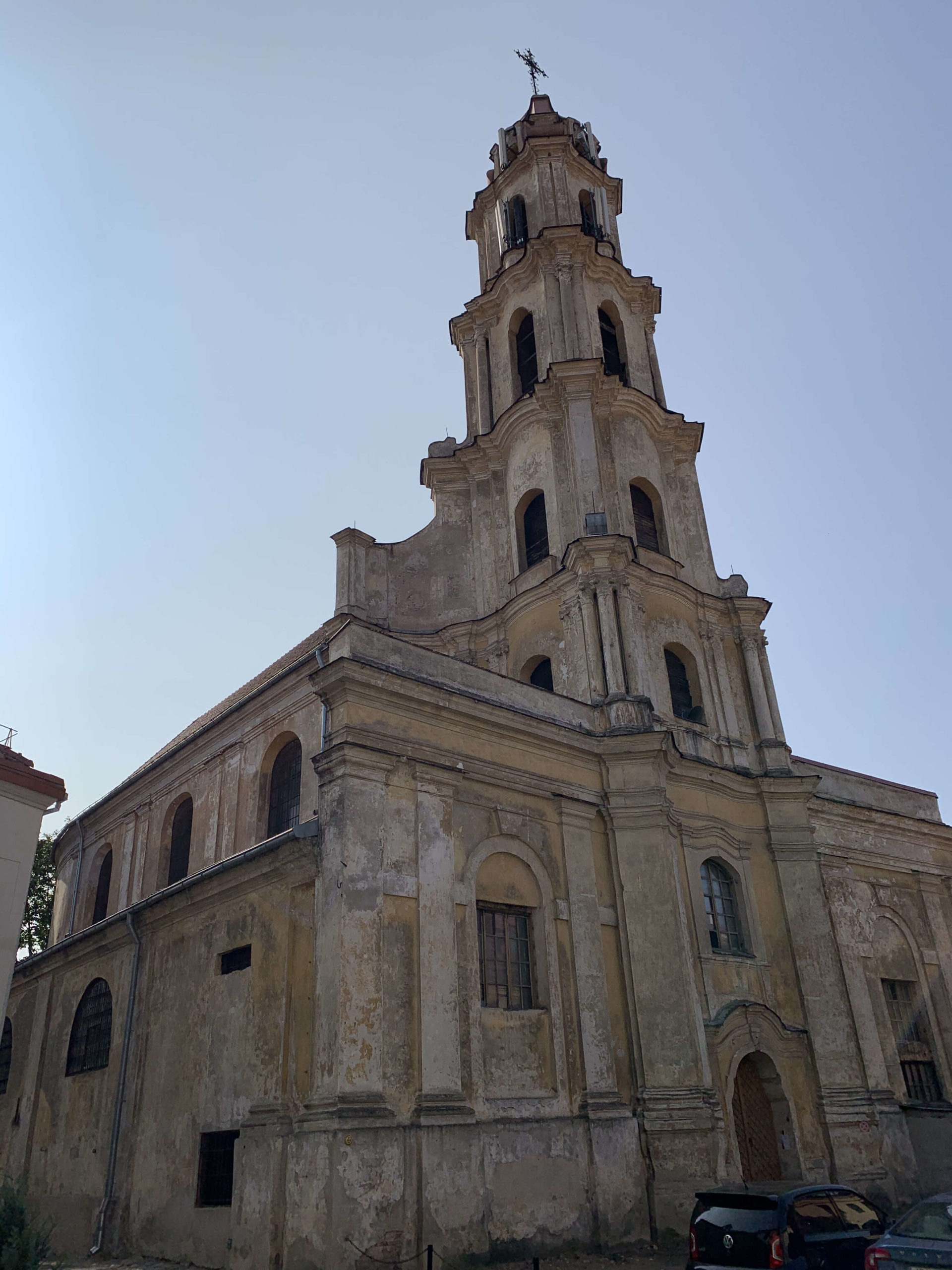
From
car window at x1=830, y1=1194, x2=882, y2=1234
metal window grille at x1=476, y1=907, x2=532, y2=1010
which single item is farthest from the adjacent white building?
car window at x1=830, y1=1194, x2=882, y2=1234

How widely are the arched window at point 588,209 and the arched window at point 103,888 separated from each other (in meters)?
20.6

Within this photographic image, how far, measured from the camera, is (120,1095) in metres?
15.6

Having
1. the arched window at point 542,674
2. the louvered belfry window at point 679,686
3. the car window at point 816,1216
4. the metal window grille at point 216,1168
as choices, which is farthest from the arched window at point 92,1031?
the louvered belfry window at point 679,686

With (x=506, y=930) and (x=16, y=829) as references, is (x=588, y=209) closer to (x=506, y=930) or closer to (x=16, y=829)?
(x=506, y=930)

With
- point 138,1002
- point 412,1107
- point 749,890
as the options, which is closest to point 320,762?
point 412,1107

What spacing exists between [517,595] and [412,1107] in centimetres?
1076

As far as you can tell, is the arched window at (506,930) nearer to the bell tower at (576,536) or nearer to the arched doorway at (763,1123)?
the bell tower at (576,536)

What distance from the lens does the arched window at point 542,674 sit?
19.9 m

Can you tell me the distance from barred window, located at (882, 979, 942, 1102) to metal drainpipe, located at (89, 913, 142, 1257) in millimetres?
14252

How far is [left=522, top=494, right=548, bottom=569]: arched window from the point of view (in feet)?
70.1

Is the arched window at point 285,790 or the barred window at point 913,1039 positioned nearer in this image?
the arched window at point 285,790

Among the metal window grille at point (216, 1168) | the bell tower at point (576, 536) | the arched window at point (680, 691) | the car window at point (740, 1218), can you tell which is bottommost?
the car window at point (740, 1218)

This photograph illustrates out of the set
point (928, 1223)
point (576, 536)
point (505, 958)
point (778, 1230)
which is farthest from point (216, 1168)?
point (576, 536)

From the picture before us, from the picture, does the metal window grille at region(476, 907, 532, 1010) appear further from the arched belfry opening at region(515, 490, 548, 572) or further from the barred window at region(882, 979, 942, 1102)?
the barred window at region(882, 979, 942, 1102)
